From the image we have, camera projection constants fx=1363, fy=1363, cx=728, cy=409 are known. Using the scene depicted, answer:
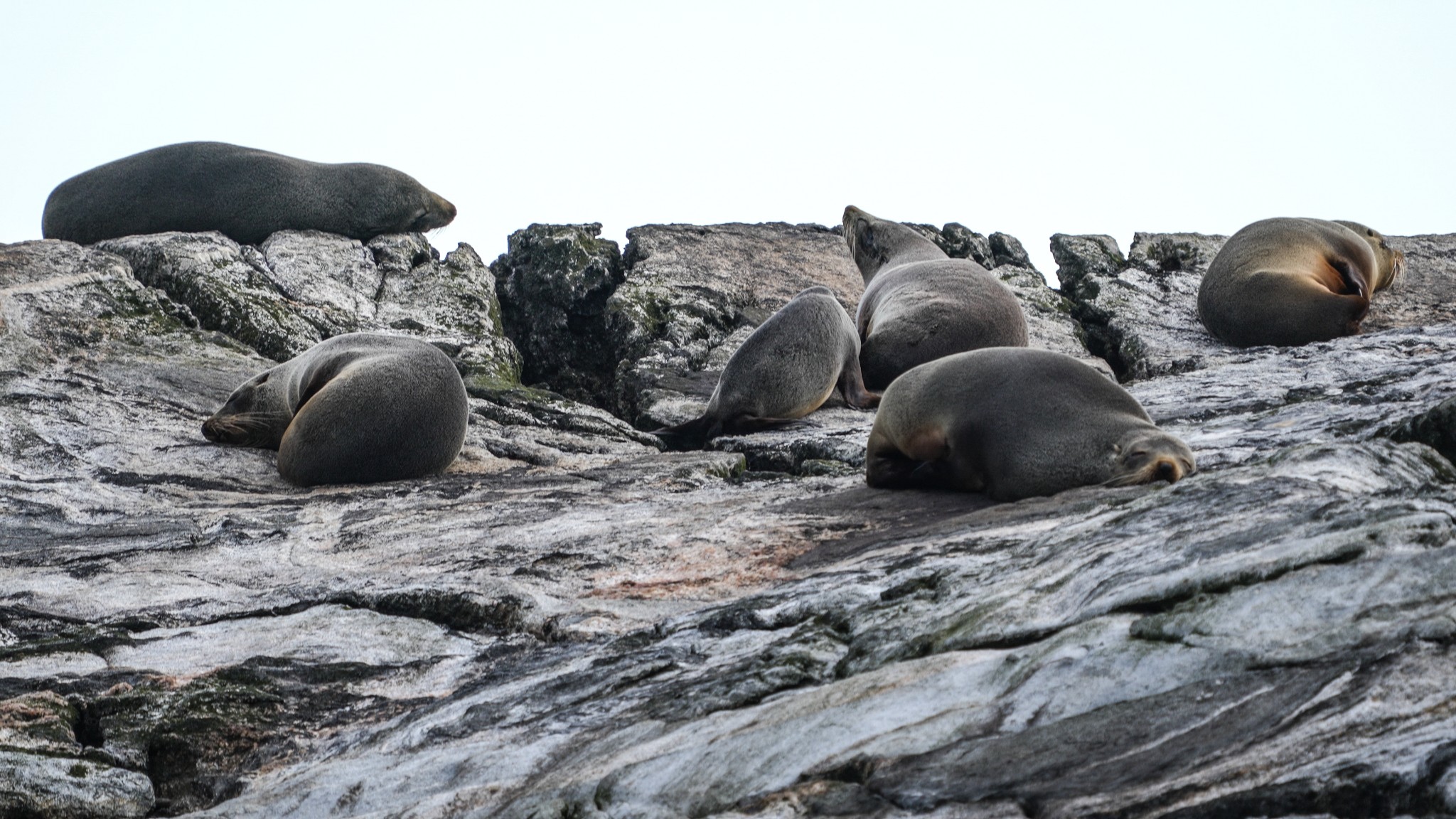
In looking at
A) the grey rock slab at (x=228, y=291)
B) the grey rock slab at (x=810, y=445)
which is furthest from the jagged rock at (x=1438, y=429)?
the grey rock slab at (x=228, y=291)

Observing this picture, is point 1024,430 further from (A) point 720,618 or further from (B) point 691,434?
(B) point 691,434

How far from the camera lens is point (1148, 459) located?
479cm

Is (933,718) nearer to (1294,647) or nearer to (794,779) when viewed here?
(794,779)

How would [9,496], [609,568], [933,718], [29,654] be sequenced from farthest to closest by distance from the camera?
[9,496] → [609,568] → [29,654] → [933,718]

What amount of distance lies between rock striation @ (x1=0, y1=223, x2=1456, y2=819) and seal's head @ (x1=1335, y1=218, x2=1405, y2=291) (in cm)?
303

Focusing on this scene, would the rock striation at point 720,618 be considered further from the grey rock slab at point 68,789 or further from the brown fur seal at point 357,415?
the brown fur seal at point 357,415

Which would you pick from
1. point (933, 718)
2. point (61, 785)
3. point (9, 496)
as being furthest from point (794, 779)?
point (9, 496)

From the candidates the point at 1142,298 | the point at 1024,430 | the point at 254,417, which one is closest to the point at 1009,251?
the point at 1142,298

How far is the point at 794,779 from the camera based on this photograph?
233 cm

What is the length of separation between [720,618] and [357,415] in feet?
13.7

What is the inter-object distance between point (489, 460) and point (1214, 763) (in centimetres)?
676

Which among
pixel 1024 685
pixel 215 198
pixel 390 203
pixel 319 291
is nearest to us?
pixel 1024 685

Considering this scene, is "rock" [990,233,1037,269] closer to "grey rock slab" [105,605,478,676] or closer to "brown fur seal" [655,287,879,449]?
"brown fur seal" [655,287,879,449]

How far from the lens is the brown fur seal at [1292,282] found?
393 inches
